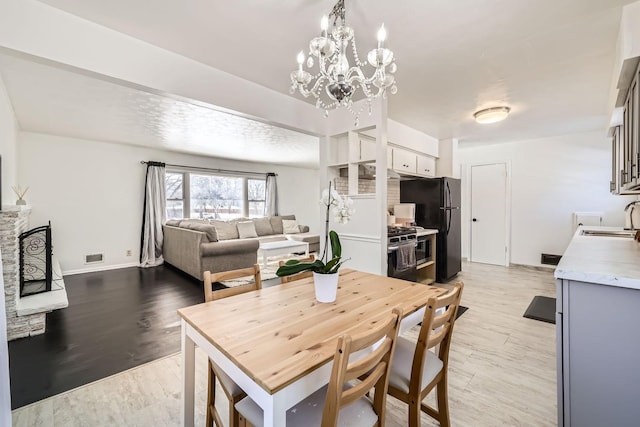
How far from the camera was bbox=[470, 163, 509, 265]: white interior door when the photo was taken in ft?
17.6

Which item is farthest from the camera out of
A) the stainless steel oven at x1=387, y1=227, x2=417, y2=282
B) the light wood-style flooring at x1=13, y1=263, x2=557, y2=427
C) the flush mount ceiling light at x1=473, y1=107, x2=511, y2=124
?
the flush mount ceiling light at x1=473, y1=107, x2=511, y2=124

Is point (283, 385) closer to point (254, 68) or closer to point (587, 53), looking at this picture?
point (254, 68)

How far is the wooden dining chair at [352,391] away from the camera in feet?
2.73

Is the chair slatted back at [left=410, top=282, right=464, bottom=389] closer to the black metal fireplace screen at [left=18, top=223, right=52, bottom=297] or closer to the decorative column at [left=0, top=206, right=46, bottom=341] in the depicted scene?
the decorative column at [left=0, top=206, right=46, bottom=341]

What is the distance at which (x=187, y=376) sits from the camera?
4.42 ft

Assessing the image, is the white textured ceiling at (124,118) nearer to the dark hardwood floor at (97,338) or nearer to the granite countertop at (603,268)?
the dark hardwood floor at (97,338)

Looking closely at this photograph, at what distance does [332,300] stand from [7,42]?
7.43 ft

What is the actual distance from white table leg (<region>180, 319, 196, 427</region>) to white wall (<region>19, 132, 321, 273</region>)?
5.01m

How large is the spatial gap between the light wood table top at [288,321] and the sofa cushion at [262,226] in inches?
206

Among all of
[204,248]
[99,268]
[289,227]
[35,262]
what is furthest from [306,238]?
[35,262]

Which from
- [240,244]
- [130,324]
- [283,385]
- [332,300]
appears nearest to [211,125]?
[240,244]

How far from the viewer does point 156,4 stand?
1.63 meters

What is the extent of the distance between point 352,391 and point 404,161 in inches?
143

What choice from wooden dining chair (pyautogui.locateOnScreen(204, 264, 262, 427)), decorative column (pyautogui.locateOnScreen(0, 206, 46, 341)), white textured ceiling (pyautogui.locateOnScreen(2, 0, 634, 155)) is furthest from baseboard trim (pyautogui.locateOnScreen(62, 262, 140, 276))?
wooden dining chair (pyautogui.locateOnScreen(204, 264, 262, 427))
